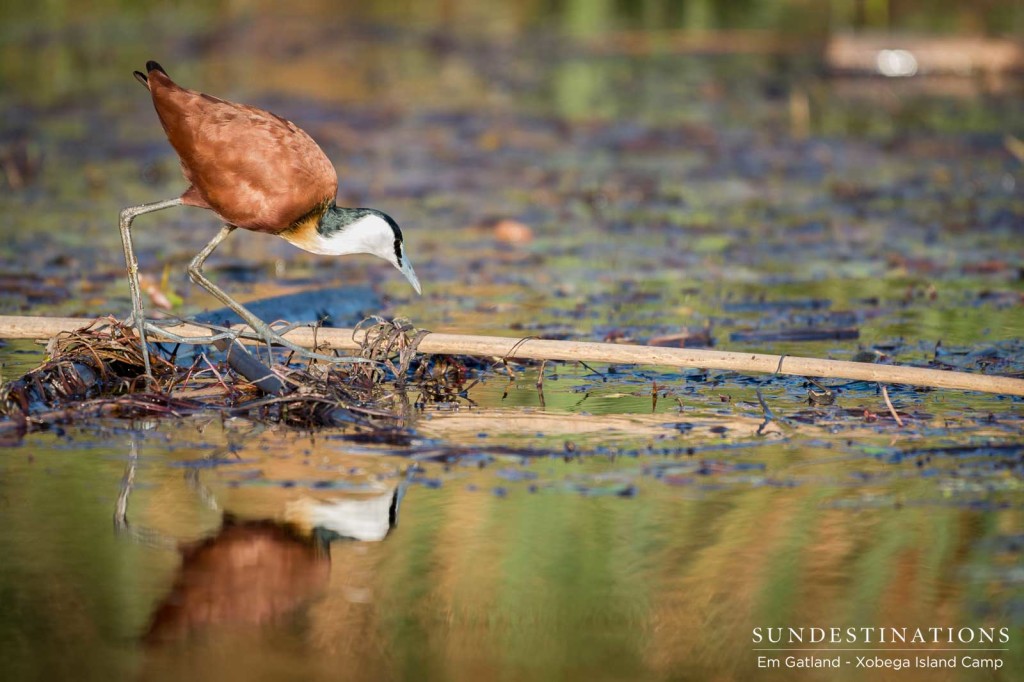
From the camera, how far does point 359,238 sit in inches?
216

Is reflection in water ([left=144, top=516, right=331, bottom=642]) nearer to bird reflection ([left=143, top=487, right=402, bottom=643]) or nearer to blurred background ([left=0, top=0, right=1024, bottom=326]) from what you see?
bird reflection ([left=143, top=487, right=402, bottom=643])

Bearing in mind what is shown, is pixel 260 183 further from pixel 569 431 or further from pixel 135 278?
pixel 569 431

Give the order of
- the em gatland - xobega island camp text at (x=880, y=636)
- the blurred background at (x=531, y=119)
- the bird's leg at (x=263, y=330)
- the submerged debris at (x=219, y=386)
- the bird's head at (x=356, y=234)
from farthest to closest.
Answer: the blurred background at (x=531, y=119) → the bird's head at (x=356, y=234) → the bird's leg at (x=263, y=330) → the submerged debris at (x=219, y=386) → the em gatland - xobega island camp text at (x=880, y=636)

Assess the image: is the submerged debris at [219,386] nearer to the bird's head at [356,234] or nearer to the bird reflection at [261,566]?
the bird's head at [356,234]

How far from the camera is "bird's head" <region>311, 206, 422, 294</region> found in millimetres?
5457

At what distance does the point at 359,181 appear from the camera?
34.4ft

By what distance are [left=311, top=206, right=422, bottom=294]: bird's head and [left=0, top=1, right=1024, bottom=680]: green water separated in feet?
2.15

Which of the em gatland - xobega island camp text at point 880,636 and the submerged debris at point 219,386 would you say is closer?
the em gatland - xobega island camp text at point 880,636

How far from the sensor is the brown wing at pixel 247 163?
5.33 meters

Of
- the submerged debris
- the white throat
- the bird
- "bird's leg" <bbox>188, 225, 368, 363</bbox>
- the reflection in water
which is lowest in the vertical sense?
the reflection in water

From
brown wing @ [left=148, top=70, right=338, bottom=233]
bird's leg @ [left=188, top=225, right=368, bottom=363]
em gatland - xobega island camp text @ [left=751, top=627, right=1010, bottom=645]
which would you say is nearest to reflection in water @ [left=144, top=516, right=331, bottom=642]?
em gatland - xobega island camp text @ [left=751, top=627, right=1010, bottom=645]

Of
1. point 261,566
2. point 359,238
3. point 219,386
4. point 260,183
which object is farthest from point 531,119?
point 261,566

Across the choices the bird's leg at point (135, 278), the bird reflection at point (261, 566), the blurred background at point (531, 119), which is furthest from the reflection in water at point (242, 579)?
the blurred background at point (531, 119)

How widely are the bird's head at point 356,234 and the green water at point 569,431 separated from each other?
655mm
